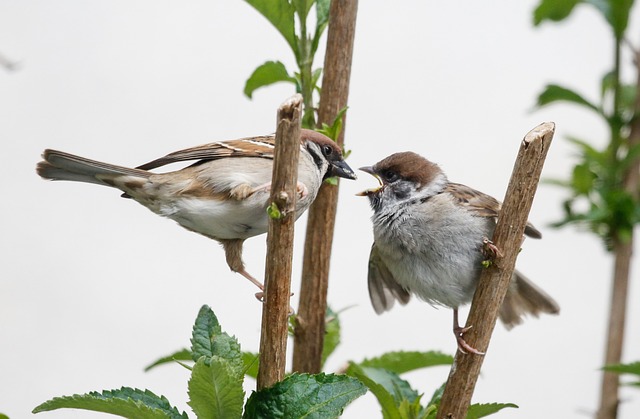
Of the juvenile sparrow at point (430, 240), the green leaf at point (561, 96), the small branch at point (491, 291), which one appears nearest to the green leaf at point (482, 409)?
the small branch at point (491, 291)

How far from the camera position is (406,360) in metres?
1.72

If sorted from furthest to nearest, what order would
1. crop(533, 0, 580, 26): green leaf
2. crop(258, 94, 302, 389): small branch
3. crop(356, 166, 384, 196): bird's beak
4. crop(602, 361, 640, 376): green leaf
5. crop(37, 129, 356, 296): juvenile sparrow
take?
crop(533, 0, 580, 26): green leaf → crop(356, 166, 384, 196): bird's beak → crop(37, 129, 356, 296): juvenile sparrow → crop(602, 361, 640, 376): green leaf → crop(258, 94, 302, 389): small branch

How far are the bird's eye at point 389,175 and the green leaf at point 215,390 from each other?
1.17 meters

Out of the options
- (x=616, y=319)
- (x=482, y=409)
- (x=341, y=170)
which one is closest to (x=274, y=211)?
(x=482, y=409)

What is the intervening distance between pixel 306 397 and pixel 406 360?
561 millimetres

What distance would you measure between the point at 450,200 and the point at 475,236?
0.15 metres

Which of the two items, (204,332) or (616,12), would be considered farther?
(616,12)

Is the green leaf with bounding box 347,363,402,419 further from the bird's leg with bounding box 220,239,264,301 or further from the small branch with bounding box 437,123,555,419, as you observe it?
the bird's leg with bounding box 220,239,264,301

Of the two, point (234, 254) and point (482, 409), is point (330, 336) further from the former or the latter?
point (482, 409)

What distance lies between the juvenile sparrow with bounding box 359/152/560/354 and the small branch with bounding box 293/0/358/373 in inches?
15.9

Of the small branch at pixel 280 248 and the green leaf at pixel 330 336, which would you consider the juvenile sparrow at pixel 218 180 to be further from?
the small branch at pixel 280 248

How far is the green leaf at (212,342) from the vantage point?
1.25 m

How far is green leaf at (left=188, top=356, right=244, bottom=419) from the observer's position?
1170 mm

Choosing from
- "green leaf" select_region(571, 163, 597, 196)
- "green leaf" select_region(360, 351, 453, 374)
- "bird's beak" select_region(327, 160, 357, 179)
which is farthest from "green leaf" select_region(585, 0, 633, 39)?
"green leaf" select_region(360, 351, 453, 374)
